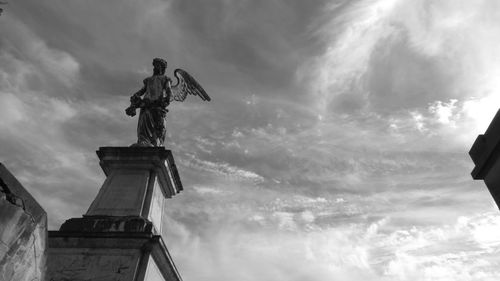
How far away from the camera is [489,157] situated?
12.9 feet

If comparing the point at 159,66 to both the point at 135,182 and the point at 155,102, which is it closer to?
the point at 155,102

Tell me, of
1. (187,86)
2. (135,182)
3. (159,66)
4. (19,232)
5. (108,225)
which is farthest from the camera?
(187,86)

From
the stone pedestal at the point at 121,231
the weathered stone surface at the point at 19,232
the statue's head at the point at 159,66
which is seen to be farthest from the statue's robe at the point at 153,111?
the weathered stone surface at the point at 19,232

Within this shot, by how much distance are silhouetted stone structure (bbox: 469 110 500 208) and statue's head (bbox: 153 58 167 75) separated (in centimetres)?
664

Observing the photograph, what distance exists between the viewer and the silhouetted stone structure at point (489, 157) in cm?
381

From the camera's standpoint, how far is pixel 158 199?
672 centimetres

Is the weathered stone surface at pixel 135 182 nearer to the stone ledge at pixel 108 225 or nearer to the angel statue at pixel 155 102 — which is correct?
the stone ledge at pixel 108 225

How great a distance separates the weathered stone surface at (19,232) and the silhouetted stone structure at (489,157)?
4315mm

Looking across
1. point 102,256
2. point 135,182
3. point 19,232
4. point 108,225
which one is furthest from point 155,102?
point 19,232

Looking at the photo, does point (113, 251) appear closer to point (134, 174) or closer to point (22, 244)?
point (134, 174)

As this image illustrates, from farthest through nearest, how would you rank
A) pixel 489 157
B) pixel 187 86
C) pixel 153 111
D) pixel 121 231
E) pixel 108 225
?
pixel 187 86 < pixel 153 111 < pixel 108 225 < pixel 121 231 < pixel 489 157

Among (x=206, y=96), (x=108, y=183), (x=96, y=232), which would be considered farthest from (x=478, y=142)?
(x=206, y=96)

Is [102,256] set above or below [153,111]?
below

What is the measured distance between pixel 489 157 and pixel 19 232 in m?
4.46
